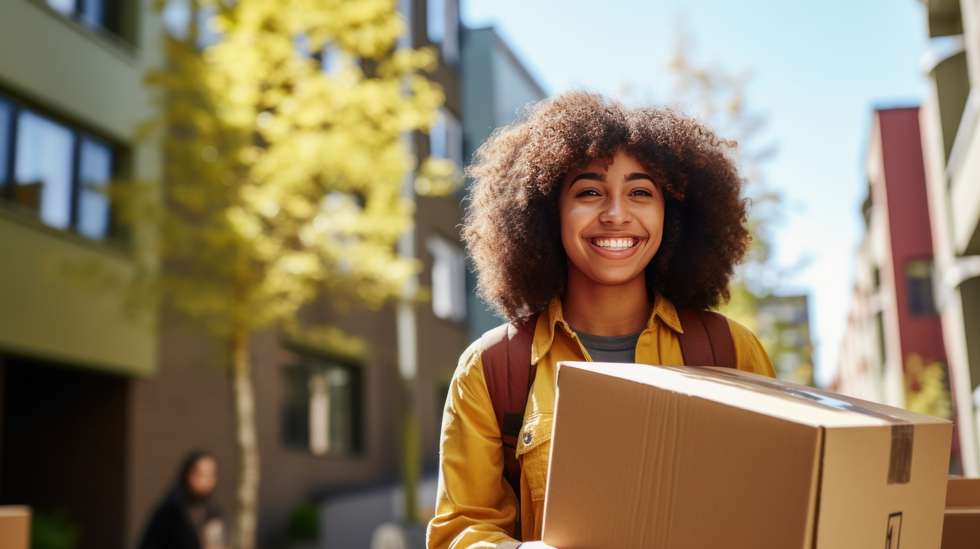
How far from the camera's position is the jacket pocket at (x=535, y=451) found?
2434mm

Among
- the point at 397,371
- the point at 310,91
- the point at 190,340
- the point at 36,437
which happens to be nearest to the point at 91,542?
the point at 36,437

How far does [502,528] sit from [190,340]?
1361 cm

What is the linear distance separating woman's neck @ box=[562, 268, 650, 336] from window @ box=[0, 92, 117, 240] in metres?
10.9

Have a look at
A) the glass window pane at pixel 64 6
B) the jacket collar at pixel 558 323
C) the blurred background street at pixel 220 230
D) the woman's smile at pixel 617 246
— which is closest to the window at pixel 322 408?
the blurred background street at pixel 220 230

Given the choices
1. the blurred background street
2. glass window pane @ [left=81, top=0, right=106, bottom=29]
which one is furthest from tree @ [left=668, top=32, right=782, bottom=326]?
glass window pane @ [left=81, top=0, right=106, bottom=29]

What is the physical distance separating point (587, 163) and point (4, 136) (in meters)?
11.0

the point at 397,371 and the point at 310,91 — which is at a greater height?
the point at 310,91

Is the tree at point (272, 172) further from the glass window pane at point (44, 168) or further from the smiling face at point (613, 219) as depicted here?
the smiling face at point (613, 219)

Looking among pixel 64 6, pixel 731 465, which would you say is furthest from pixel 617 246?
pixel 64 6

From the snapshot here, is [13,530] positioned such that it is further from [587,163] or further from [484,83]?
[484,83]

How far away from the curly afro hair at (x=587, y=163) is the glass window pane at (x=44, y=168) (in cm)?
1085

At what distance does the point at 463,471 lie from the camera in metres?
2.48

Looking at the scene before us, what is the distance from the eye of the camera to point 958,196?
9.91m

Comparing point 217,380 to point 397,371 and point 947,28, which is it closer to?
point 397,371
